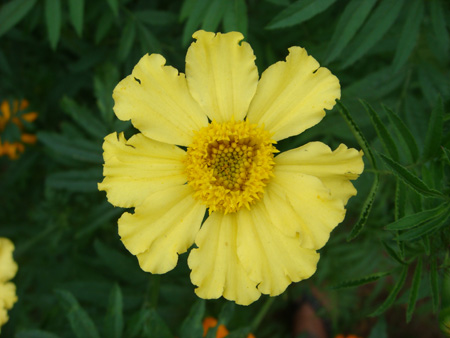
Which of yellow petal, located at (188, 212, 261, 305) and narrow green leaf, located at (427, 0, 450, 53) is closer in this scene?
yellow petal, located at (188, 212, 261, 305)

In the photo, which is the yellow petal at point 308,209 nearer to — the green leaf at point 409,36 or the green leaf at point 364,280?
the green leaf at point 364,280

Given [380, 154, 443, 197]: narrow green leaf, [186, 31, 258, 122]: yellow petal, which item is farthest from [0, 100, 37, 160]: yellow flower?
[380, 154, 443, 197]: narrow green leaf

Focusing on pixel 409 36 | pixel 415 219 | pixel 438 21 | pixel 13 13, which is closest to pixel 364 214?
pixel 415 219

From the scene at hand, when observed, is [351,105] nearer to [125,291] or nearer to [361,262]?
[361,262]

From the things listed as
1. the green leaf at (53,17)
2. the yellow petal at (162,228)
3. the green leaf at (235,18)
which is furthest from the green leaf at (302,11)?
the green leaf at (53,17)

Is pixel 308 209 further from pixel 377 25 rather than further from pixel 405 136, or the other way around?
pixel 377 25

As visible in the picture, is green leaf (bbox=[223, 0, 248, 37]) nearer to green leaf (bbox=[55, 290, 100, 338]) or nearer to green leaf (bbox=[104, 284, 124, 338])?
green leaf (bbox=[104, 284, 124, 338])

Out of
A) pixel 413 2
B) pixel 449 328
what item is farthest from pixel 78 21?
pixel 449 328
